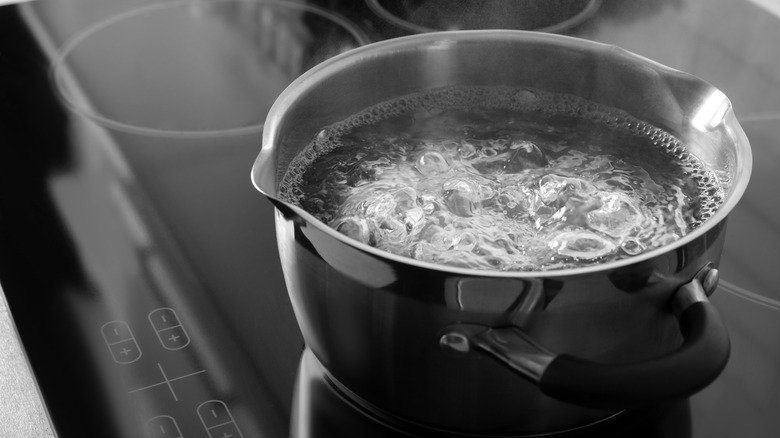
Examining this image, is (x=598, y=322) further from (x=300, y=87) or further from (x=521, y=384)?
(x=300, y=87)

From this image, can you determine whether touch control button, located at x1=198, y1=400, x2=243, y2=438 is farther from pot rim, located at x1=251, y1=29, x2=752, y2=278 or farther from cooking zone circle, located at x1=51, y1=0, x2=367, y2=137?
cooking zone circle, located at x1=51, y1=0, x2=367, y2=137

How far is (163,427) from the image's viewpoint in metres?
0.60

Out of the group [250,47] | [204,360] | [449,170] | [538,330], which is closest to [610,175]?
[449,170]

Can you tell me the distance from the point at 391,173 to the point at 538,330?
222 millimetres

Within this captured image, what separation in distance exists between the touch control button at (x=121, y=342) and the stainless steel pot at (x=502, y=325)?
14 centimetres

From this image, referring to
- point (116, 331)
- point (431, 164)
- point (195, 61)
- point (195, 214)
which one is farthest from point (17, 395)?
point (195, 61)

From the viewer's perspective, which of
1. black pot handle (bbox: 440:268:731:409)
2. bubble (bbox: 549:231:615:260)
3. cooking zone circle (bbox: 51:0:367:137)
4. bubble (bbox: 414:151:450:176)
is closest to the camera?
black pot handle (bbox: 440:268:731:409)

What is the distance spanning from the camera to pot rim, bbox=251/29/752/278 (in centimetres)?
48

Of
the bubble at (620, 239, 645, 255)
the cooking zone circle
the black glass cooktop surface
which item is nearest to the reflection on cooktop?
the black glass cooktop surface

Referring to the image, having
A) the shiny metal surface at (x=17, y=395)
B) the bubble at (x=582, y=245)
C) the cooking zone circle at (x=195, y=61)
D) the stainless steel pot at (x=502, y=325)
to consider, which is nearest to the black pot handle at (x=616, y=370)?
the stainless steel pot at (x=502, y=325)

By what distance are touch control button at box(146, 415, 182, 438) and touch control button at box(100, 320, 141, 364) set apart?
2.4 inches

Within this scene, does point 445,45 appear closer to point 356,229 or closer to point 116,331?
point 356,229

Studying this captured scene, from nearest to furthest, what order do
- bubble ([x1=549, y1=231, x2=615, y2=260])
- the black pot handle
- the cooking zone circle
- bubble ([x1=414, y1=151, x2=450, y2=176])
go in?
1. the black pot handle
2. bubble ([x1=549, y1=231, x2=615, y2=260])
3. bubble ([x1=414, y1=151, x2=450, y2=176])
4. the cooking zone circle

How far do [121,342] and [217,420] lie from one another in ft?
0.35
